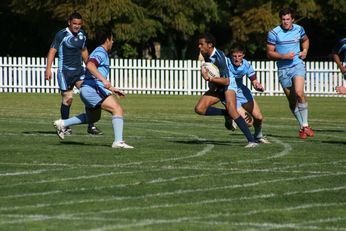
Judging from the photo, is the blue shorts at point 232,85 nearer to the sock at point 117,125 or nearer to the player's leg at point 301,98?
the sock at point 117,125

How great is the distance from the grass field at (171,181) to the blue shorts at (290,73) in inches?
36.0

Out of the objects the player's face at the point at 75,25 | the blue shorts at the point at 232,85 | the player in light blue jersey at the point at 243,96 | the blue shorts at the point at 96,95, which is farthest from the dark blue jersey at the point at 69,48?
the blue shorts at the point at 232,85

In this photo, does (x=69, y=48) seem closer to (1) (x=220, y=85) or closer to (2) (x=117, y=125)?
(1) (x=220, y=85)

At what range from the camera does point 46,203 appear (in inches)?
430

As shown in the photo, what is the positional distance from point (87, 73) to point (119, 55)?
52215 millimetres

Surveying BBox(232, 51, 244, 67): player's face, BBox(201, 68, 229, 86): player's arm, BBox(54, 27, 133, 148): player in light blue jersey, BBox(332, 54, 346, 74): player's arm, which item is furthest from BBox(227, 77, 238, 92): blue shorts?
BBox(332, 54, 346, 74): player's arm

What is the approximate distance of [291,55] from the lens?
19.8 m

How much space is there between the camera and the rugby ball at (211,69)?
17.5 meters

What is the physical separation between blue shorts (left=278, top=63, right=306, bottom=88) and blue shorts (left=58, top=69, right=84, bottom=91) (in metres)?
3.56

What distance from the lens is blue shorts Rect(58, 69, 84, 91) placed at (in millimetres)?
21438

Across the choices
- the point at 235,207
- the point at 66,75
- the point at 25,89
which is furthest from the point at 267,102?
the point at 235,207

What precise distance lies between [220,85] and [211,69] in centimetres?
52

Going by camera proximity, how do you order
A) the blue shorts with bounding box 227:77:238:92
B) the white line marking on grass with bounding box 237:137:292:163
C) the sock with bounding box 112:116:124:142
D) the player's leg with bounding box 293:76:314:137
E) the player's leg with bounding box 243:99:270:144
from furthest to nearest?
1. the player's leg with bounding box 293:76:314:137
2. the player's leg with bounding box 243:99:270:144
3. the blue shorts with bounding box 227:77:238:92
4. the sock with bounding box 112:116:124:142
5. the white line marking on grass with bounding box 237:137:292:163

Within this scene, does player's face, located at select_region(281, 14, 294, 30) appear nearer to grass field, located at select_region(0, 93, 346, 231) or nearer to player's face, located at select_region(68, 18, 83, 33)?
grass field, located at select_region(0, 93, 346, 231)
